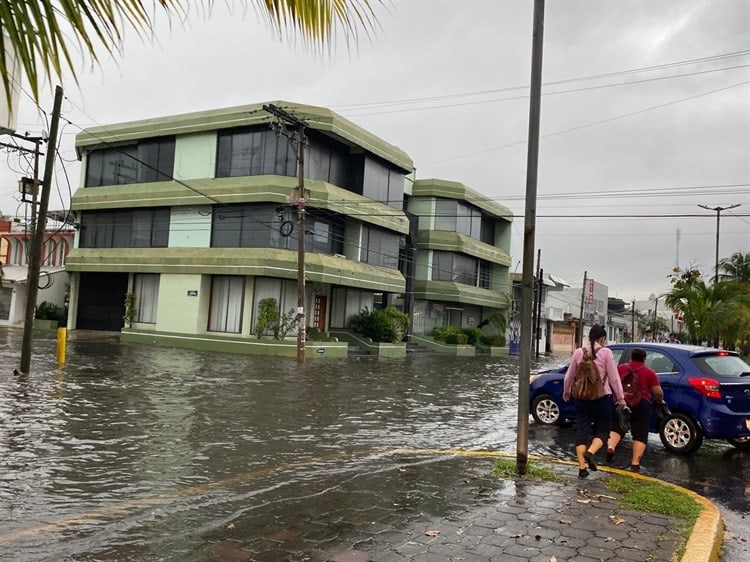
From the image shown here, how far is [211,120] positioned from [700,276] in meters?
23.6

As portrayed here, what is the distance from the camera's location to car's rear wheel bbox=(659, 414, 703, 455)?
31.3ft

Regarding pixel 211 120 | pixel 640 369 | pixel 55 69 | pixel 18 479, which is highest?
pixel 211 120

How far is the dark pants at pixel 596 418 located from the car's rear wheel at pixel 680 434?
2730 mm

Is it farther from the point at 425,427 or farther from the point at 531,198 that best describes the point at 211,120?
the point at 531,198

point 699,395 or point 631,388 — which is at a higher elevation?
point 631,388

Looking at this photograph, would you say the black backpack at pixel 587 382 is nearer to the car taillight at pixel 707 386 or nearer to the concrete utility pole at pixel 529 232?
the concrete utility pole at pixel 529 232

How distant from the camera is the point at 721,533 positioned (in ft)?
18.5

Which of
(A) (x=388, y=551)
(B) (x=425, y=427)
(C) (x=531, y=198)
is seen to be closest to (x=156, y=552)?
(A) (x=388, y=551)

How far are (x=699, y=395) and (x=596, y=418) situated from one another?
9.22 feet

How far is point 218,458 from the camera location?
850 centimetres

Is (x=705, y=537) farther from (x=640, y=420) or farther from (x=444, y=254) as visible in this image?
(x=444, y=254)

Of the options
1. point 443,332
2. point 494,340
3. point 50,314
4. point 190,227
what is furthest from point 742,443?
point 50,314

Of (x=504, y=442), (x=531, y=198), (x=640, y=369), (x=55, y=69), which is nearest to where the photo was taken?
(x=55, y=69)

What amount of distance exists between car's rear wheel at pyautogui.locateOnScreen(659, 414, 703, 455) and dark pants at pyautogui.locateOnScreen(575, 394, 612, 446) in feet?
8.96
